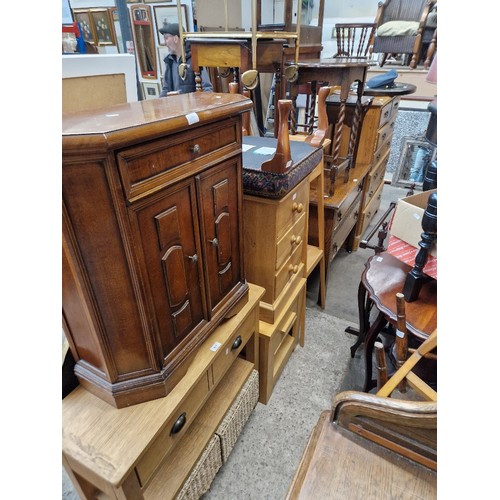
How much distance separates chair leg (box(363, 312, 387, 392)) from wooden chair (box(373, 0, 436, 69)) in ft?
16.3

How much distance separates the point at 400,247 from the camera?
1.43 meters

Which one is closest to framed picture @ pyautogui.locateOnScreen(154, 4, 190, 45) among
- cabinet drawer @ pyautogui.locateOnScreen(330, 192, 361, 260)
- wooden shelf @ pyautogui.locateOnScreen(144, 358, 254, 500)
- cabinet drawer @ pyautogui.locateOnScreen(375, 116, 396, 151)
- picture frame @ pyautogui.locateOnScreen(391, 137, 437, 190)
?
cabinet drawer @ pyautogui.locateOnScreen(375, 116, 396, 151)

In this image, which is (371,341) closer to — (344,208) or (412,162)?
(344,208)

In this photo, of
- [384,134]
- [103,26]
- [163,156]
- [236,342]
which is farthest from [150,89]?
[163,156]

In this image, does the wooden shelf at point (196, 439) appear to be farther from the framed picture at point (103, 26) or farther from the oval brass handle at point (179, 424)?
the framed picture at point (103, 26)

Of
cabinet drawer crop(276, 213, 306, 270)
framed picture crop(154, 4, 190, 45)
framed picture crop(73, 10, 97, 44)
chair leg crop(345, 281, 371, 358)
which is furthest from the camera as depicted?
framed picture crop(73, 10, 97, 44)

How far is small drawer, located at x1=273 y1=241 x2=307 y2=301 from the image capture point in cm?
151

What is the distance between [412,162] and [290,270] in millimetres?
3387

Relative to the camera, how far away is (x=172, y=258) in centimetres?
88

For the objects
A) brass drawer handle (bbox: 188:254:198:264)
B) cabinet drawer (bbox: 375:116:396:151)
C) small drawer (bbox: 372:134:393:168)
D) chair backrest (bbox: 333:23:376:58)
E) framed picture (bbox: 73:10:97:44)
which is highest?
framed picture (bbox: 73:10:97:44)

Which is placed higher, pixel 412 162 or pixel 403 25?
pixel 403 25

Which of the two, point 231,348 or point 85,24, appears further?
point 85,24

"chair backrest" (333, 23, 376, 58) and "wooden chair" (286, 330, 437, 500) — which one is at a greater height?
"chair backrest" (333, 23, 376, 58)

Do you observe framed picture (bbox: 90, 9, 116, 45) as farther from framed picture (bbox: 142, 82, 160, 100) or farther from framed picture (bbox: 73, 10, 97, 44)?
framed picture (bbox: 142, 82, 160, 100)
